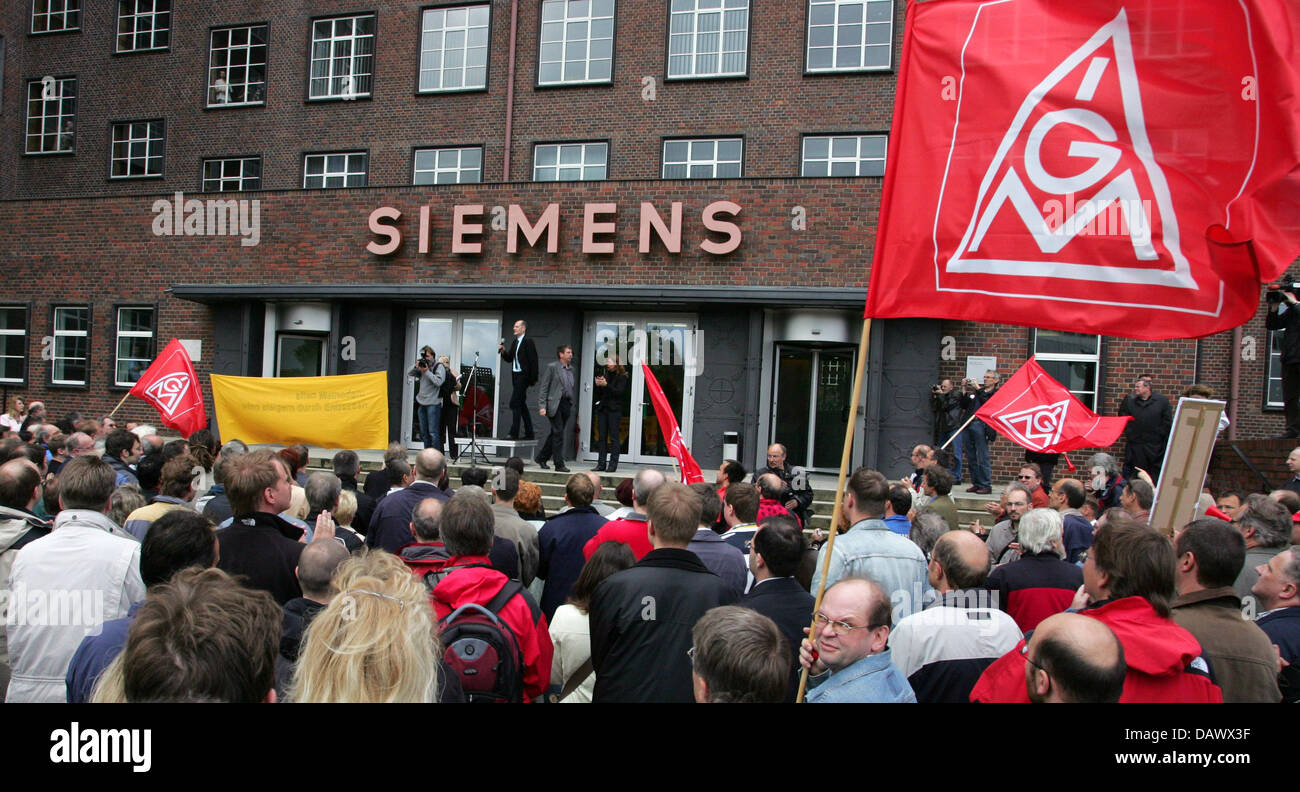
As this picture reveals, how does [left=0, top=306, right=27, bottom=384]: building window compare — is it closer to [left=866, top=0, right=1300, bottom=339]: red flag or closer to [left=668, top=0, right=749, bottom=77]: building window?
[left=668, top=0, right=749, bottom=77]: building window

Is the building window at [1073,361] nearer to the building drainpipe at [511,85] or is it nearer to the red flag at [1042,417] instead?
the red flag at [1042,417]

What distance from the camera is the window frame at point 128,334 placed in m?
19.9

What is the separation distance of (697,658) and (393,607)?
877 millimetres

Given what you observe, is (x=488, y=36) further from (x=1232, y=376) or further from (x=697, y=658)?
(x=697, y=658)

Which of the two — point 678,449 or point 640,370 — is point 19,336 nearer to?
point 640,370

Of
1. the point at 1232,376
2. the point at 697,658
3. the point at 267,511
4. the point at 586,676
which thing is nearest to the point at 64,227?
the point at 267,511

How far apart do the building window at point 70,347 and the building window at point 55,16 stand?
361 inches

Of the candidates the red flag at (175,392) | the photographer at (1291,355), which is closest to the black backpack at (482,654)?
the red flag at (175,392)

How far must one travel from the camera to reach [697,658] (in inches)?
105

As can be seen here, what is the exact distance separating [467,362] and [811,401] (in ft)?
22.7

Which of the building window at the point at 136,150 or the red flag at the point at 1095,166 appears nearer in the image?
the red flag at the point at 1095,166

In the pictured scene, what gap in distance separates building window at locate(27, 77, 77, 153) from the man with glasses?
91.0 feet

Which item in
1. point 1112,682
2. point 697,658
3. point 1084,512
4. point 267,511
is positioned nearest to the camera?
point 1112,682

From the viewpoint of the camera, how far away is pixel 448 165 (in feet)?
70.4
